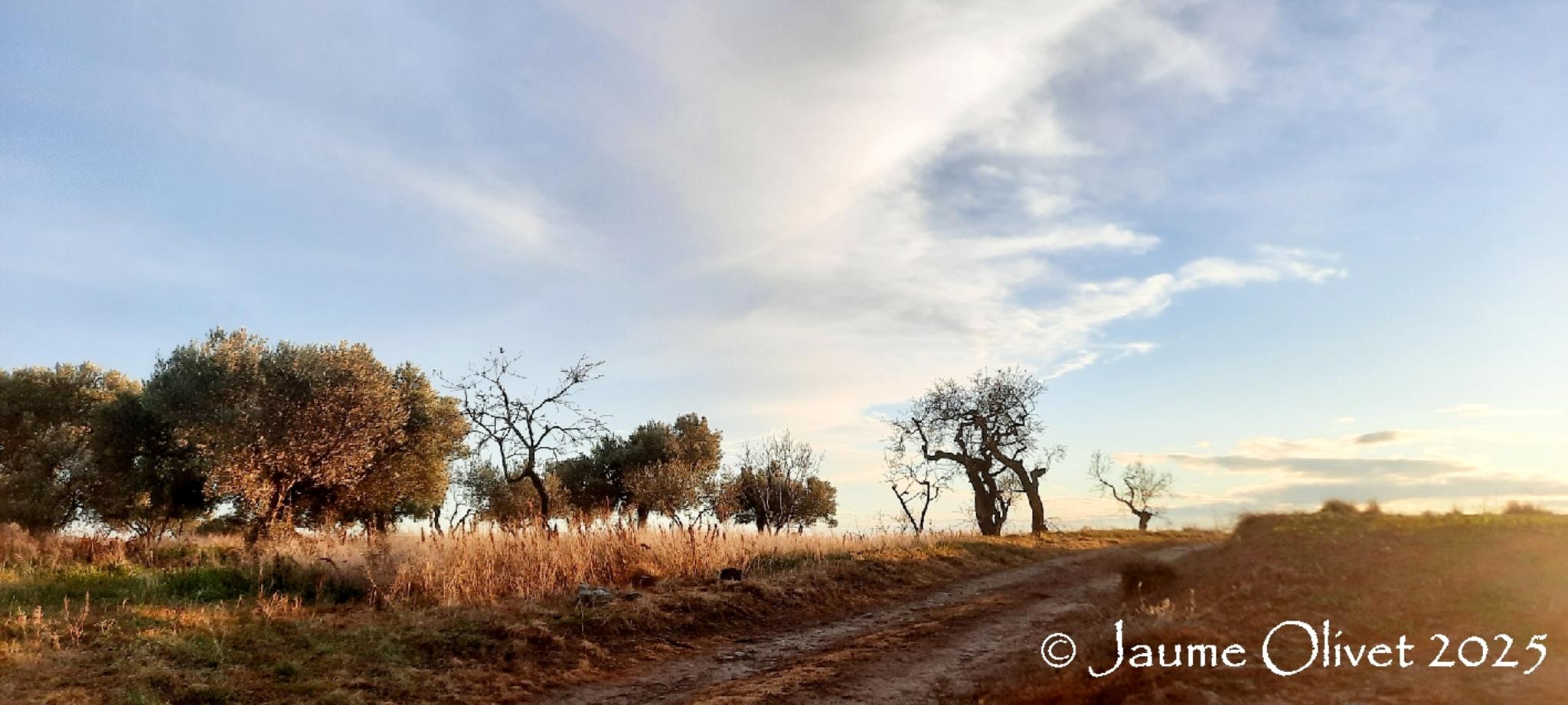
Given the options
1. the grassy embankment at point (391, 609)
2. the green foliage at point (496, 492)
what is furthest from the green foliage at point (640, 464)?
the grassy embankment at point (391, 609)

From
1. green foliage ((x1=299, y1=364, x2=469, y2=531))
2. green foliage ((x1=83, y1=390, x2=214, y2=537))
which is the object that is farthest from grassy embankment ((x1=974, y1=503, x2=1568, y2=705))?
green foliage ((x1=83, y1=390, x2=214, y2=537))

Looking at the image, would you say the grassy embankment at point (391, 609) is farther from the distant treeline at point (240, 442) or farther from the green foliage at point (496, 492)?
the green foliage at point (496, 492)

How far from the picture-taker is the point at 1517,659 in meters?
7.89

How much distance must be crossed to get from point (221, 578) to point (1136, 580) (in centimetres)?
1993

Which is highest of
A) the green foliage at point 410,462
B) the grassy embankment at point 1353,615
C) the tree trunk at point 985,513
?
the green foliage at point 410,462

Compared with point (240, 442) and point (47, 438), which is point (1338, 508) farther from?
point (47, 438)

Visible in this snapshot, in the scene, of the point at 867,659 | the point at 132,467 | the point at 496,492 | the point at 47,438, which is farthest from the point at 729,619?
the point at 496,492

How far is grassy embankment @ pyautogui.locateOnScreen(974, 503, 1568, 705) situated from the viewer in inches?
282

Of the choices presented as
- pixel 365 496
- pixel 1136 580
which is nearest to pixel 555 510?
pixel 365 496

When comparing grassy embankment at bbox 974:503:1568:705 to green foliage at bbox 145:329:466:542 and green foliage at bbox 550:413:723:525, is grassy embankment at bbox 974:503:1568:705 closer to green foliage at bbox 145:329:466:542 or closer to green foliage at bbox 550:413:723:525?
green foliage at bbox 145:329:466:542

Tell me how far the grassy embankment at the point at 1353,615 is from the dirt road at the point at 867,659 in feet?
2.98

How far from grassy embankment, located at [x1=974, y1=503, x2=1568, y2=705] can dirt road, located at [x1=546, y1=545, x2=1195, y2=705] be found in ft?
2.98

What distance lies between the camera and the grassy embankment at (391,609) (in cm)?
885

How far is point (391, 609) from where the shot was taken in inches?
483
